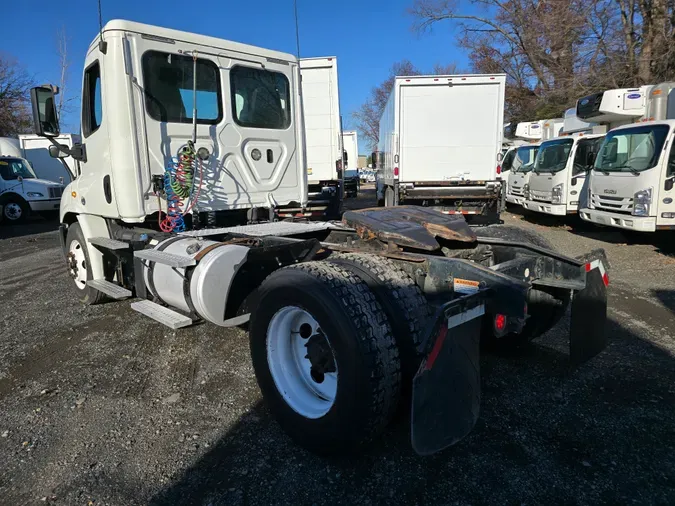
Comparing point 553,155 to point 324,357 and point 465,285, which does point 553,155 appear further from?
point 324,357

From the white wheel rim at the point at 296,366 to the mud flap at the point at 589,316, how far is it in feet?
4.79

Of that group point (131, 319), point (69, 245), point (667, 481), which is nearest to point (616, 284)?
point (667, 481)

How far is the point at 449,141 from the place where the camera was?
1143cm

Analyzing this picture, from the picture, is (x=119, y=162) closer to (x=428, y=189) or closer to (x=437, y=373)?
(x=437, y=373)

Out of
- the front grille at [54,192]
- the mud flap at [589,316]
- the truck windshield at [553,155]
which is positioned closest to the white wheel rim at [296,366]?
the mud flap at [589,316]

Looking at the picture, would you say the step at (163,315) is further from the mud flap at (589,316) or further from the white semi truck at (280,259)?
the mud flap at (589,316)

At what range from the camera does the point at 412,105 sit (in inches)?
446

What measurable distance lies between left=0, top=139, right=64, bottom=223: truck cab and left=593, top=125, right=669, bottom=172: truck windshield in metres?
16.0

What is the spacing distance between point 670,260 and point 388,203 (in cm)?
734

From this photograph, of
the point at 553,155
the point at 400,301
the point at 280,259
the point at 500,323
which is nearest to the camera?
the point at 400,301

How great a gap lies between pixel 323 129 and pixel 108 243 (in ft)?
25.6

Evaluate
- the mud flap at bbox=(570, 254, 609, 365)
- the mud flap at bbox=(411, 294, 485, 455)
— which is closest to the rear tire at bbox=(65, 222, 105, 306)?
the mud flap at bbox=(411, 294, 485, 455)

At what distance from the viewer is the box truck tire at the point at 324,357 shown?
2322 mm

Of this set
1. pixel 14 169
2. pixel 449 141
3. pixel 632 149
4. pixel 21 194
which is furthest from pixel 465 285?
pixel 14 169
